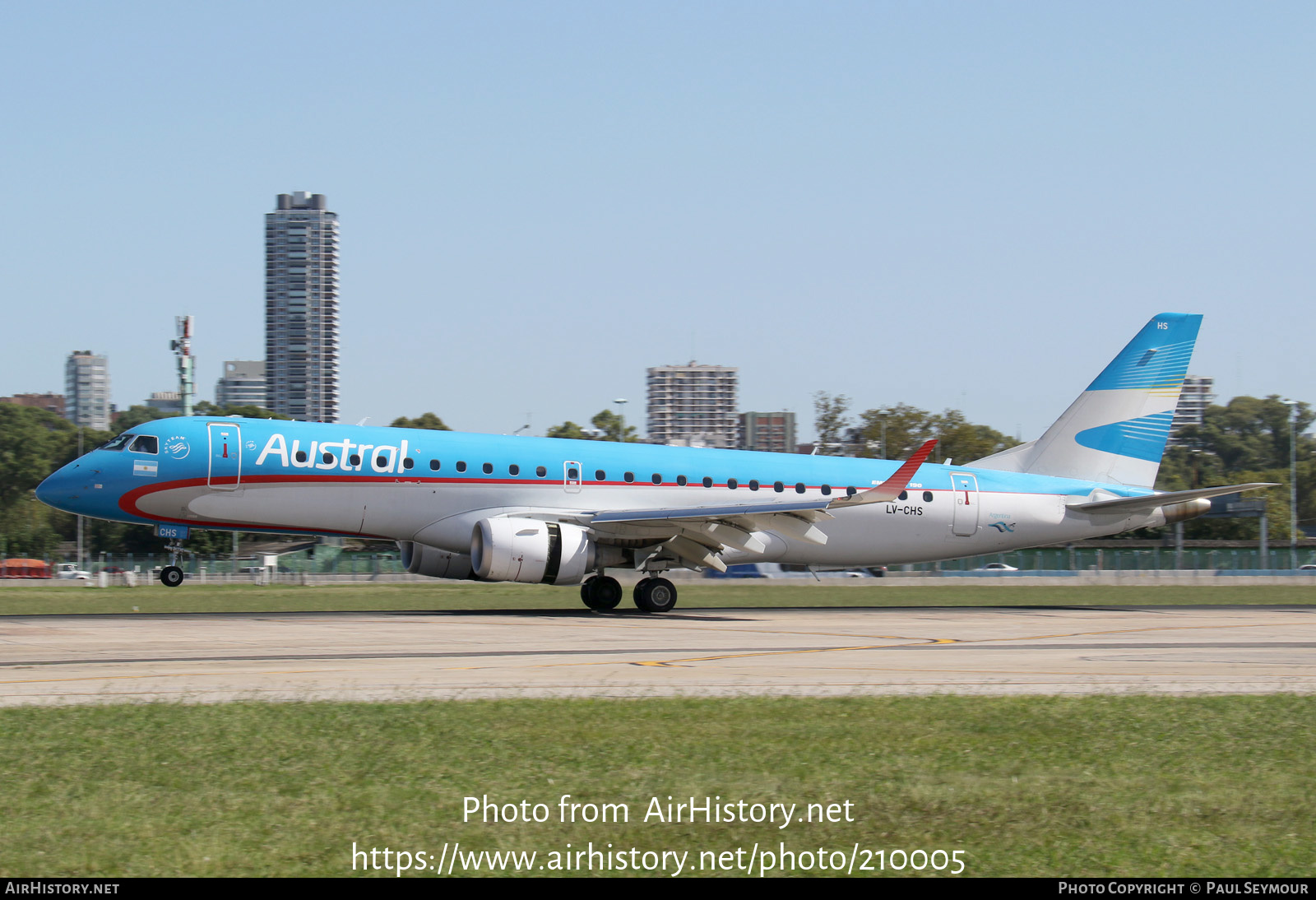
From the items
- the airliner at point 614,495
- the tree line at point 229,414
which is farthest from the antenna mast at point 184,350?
the airliner at point 614,495

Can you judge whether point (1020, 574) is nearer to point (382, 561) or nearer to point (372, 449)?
point (382, 561)

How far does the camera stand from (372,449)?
27281mm

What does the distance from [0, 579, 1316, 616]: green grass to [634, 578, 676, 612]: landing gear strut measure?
279cm

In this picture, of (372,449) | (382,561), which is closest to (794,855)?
(372,449)

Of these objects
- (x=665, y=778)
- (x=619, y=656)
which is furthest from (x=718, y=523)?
(x=665, y=778)

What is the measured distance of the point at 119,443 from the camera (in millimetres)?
26688

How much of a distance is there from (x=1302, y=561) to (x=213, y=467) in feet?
186

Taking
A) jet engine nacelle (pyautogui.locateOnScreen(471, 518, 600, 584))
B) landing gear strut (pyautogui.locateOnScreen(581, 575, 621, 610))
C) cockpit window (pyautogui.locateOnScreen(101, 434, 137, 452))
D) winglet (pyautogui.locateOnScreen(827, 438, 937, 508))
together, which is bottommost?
landing gear strut (pyautogui.locateOnScreen(581, 575, 621, 610))

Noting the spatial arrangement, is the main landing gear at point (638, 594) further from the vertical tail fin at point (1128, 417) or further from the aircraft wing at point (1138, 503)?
the aircraft wing at point (1138, 503)

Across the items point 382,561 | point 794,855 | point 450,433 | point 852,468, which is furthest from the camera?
point 382,561

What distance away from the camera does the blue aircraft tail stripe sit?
34.2 m

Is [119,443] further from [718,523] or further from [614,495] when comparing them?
[718,523]

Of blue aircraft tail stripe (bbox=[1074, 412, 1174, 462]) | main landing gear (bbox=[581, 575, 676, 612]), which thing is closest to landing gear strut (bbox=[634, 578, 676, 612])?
main landing gear (bbox=[581, 575, 676, 612])

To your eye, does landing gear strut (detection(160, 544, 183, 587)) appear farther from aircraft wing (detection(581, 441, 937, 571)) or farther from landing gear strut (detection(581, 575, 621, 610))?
landing gear strut (detection(581, 575, 621, 610))
